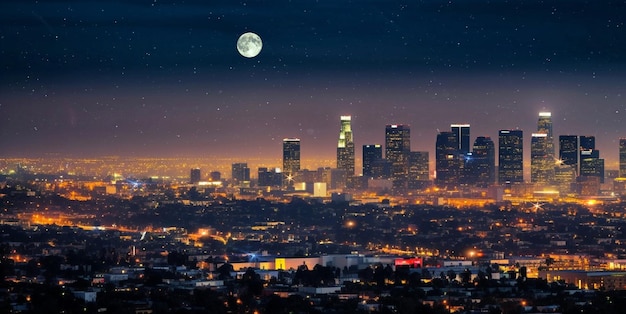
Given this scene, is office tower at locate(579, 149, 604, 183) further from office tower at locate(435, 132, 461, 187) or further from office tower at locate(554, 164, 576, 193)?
office tower at locate(435, 132, 461, 187)

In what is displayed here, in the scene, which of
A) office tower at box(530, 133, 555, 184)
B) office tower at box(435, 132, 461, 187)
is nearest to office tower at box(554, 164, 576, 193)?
office tower at box(530, 133, 555, 184)

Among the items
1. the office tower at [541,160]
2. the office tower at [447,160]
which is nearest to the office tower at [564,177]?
the office tower at [541,160]

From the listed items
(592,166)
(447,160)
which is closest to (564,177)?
(592,166)

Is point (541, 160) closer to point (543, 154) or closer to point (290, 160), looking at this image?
point (543, 154)

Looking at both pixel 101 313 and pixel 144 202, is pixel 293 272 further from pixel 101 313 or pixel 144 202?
pixel 144 202

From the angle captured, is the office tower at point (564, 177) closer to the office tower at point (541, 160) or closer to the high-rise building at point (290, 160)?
the office tower at point (541, 160)
